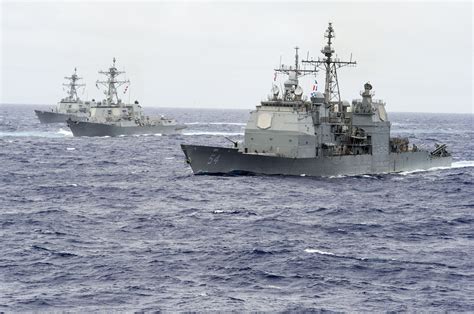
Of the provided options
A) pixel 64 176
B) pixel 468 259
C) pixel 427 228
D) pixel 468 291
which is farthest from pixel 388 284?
pixel 64 176

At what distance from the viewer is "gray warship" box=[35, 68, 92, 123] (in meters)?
114

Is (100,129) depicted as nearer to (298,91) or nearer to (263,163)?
(298,91)

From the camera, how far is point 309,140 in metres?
43.8

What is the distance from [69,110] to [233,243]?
3807 inches

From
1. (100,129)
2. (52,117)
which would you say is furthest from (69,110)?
(100,129)

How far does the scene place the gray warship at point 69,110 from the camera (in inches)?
4503

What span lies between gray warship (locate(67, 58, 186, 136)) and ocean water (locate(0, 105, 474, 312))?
1674 inches

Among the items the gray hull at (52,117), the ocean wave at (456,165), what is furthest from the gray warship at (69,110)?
the ocean wave at (456,165)

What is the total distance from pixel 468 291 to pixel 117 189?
75.9ft

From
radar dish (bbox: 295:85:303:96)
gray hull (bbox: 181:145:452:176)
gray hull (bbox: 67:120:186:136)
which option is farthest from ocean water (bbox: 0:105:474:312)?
gray hull (bbox: 67:120:186:136)

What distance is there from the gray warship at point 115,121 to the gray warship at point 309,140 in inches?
1694

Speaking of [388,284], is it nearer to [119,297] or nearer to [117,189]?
[119,297]

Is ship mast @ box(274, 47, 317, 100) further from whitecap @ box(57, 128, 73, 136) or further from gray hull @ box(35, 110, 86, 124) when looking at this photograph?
gray hull @ box(35, 110, 86, 124)

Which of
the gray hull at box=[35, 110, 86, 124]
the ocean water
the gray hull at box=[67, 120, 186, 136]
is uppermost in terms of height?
the gray hull at box=[35, 110, 86, 124]
